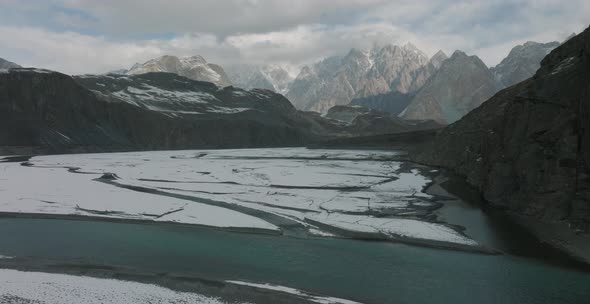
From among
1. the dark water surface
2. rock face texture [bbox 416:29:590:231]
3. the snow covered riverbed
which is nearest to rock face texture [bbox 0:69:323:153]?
the snow covered riverbed

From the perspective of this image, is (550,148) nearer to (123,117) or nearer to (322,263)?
(322,263)

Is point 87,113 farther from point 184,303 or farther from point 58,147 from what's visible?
point 184,303

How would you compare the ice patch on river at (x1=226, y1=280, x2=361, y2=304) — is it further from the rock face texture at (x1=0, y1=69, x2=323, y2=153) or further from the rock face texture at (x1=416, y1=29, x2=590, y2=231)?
the rock face texture at (x1=0, y1=69, x2=323, y2=153)

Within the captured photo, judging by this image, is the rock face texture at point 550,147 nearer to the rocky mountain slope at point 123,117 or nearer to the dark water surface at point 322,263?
the dark water surface at point 322,263

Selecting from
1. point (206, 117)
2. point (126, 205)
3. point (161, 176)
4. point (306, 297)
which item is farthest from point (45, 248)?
point (206, 117)

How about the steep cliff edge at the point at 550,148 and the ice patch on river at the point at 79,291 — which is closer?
the ice patch on river at the point at 79,291

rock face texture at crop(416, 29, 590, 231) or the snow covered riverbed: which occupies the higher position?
rock face texture at crop(416, 29, 590, 231)

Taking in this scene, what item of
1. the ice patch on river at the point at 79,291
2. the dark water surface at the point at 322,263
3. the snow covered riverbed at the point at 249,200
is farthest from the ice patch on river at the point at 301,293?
the snow covered riverbed at the point at 249,200
